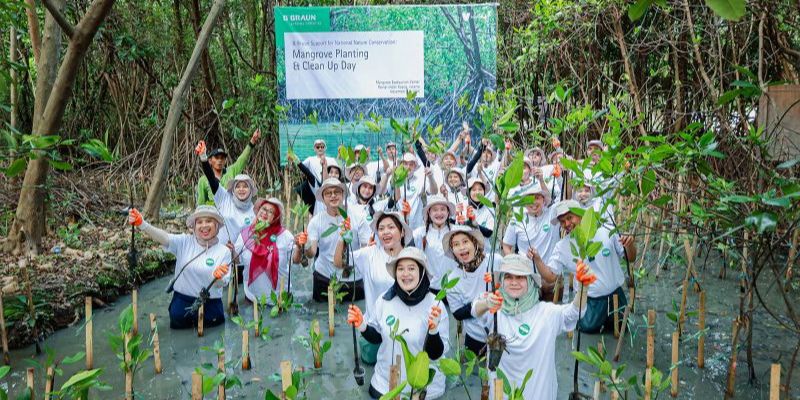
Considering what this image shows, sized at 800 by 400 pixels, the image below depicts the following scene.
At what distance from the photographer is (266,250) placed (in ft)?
17.7

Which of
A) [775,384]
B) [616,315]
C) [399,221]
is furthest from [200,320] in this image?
[775,384]

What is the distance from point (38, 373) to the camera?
4.14 metres

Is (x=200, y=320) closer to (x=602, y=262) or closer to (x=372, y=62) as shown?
(x=602, y=262)

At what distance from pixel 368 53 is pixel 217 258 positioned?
5586mm

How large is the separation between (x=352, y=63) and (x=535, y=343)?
285 inches

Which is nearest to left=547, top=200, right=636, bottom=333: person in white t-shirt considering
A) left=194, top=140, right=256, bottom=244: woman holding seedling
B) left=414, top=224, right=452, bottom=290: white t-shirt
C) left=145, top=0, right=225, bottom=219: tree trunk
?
left=414, top=224, right=452, bottom=290: white t-shirt

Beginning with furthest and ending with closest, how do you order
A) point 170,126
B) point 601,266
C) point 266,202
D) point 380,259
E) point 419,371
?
point 170,126
point 266,202
point 601,266
point 380,259
point 419,371

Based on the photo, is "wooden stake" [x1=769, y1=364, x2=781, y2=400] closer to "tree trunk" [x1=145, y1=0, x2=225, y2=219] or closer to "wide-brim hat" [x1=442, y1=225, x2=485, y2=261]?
"wide-brim hat" [x1=442, y1=225, x2=485, y2=261]

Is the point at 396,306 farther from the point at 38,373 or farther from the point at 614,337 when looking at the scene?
the point at 38,373

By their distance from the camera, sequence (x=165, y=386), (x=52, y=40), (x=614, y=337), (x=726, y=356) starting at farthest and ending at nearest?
(x=52, y=40)
(x=614, y=337)
(x=726, y=356)
(x=165, y=386)

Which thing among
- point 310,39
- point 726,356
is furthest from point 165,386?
point 310,39

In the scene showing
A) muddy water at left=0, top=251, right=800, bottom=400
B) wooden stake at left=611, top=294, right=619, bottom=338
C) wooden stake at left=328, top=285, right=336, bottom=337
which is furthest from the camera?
wooden stake at left=328, top=285, right=336, bottom=337

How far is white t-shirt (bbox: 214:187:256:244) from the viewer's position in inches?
230

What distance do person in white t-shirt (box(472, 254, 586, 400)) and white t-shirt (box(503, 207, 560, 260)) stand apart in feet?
6.61
